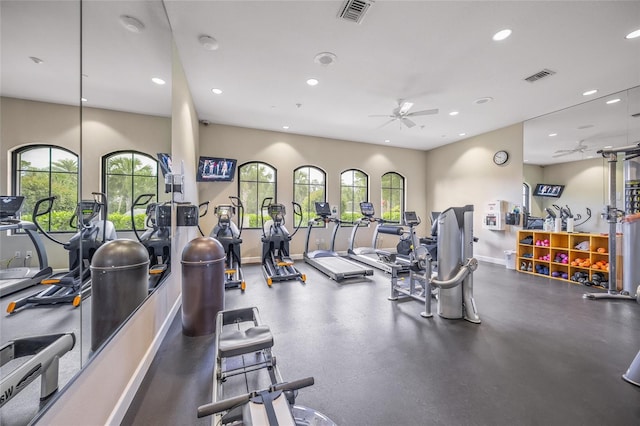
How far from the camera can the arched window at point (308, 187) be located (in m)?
7.42

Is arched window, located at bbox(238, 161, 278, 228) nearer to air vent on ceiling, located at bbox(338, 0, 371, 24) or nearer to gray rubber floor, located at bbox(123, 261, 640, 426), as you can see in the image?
gray rubber floor, located at bbox(123, 261, 640, 426)

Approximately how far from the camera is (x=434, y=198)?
28.5ft

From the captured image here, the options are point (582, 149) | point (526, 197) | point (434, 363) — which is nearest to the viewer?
point (434, 363)

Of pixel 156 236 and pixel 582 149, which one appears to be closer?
pixel 156 236

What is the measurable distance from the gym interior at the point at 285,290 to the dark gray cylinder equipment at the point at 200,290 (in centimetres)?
3

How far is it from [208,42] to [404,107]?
3.48 metres

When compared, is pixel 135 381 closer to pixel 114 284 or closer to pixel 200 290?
pixel 114 284

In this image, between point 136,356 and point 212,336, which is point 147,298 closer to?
point 136,356

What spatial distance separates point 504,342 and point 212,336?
10.1 feet

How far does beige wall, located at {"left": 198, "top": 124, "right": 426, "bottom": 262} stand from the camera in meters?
6.48

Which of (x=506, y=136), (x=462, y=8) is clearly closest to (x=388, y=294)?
(x=462, y=8)

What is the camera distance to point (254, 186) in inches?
275

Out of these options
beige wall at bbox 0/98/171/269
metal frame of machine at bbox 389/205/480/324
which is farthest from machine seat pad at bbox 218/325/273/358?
metal frame of machine at bbox 389/205/480/324

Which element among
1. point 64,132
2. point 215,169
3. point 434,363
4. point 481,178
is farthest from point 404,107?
point 64,132
